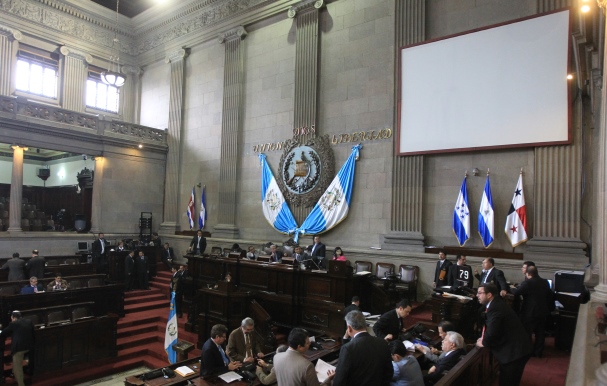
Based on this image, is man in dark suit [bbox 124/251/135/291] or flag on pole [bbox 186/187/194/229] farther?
flag on pole [bbox 186/187/194/229]

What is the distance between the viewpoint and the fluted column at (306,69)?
12961mm

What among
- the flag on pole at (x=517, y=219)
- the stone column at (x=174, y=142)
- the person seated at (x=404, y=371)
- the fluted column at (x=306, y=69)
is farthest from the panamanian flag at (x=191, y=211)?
the person seated at (x=404, y=371)

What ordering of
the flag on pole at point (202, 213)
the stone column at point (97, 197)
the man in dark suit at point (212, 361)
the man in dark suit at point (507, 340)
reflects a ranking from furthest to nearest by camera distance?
1. the flag on pole at point (202, 213)
2. the stone column at point (97, 197)
3. the man in dark suit at point (212, 361)
4. the man in dark suit at point (507, 340)

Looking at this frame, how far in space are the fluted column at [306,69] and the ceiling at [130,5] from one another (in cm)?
792

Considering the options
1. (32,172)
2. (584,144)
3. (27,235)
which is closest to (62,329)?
(27,235)

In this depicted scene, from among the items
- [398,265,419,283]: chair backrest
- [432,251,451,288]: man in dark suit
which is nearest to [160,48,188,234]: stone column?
[398,265,419,283]: chair backrest

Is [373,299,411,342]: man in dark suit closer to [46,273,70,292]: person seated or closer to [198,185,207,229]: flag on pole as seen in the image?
[46,273,70,292]: person seated

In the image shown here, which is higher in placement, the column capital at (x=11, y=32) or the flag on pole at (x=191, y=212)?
the column capital at (x=11, y=32)

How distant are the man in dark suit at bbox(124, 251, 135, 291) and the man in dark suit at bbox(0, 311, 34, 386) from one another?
5405 mm

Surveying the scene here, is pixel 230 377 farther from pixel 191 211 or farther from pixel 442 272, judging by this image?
pixel 191 211

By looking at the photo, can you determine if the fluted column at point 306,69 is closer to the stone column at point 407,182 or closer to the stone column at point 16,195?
the stone column at point 407,182

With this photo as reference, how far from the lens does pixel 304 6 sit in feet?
44.2

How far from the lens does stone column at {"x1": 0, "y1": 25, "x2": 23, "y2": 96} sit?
50.7 ft

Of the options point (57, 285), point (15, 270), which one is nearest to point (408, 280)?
point (57, 285)
